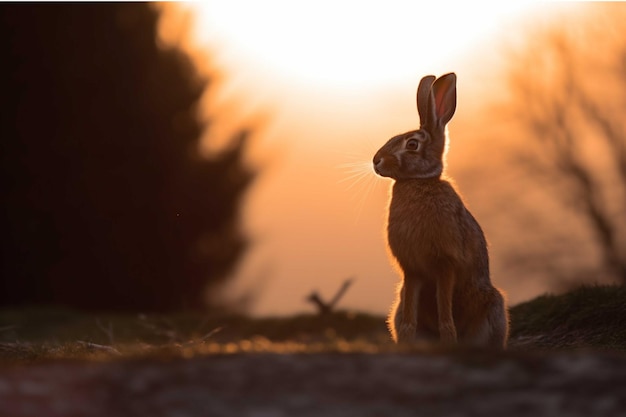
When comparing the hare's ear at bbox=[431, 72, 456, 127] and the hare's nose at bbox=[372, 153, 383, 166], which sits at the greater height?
the hare's ear at bbox=[431, 72, 456, 127]

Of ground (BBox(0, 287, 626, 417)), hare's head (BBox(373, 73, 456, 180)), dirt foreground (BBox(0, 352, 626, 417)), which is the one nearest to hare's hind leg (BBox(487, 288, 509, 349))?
hare's head (BBox(373, 73, 456, 180))

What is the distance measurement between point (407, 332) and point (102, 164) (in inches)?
713

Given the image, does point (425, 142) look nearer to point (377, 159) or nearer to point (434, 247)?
point (377, 159)

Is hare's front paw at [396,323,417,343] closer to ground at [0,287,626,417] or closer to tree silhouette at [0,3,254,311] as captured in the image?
ground at [0,287,626,417]

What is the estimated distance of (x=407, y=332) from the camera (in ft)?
28.6

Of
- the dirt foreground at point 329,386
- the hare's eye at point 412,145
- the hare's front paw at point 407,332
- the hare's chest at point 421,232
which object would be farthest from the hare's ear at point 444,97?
the dirt foreground at point 329,386

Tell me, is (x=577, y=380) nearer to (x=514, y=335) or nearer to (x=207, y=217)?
(x=514, y=335)

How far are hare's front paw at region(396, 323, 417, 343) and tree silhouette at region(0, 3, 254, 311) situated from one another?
680 inches

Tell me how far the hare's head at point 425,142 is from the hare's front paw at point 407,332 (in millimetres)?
1534

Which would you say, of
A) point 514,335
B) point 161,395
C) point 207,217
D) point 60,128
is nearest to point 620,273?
point 514,335

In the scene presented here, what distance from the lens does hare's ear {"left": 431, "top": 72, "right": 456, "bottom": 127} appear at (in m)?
9.34

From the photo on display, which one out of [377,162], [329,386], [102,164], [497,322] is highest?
[102,164]

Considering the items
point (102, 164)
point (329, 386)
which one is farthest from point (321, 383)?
point (102, 164)

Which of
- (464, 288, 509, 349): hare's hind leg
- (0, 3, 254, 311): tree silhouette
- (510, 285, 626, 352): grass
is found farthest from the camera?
(0, 3, 254, 311): tree silhouette
